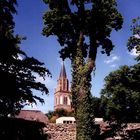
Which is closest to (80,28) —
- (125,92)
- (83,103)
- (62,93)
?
(83,103)

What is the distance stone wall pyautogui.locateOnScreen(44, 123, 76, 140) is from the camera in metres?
23.2

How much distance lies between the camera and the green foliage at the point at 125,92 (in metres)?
44.8

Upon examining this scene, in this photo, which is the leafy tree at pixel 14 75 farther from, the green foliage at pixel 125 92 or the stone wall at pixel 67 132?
the green foliage at pixel 125 92

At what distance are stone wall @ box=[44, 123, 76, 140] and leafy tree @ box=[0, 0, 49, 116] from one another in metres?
2.61

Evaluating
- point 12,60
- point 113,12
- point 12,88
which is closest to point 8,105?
point 12,88

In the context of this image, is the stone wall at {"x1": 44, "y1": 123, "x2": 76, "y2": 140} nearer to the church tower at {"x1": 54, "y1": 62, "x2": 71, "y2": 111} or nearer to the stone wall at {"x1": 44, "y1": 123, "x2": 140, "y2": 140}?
the stone wall at {"x1": 44, "y1": 123, "x2": 140, "y2": 140}

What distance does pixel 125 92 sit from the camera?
4650cm

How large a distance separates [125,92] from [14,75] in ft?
88.5

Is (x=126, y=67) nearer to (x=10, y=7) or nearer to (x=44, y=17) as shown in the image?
(x=44, y=17)

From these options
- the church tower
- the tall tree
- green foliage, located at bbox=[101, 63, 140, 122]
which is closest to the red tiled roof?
green foliage, located at bbox=[101, 63, 140, 122]

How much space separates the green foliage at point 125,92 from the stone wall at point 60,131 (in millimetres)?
20173

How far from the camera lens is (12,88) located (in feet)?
73.3

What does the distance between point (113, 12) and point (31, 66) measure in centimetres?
868

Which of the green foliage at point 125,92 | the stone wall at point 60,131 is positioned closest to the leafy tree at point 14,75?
the stone wall at point 60,131
